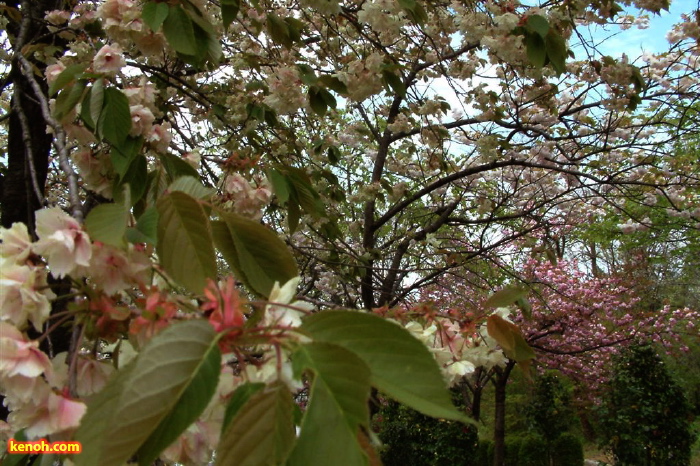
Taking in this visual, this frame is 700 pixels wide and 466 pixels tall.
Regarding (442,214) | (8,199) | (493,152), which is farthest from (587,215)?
(8,199)

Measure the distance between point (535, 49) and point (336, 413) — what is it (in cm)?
196

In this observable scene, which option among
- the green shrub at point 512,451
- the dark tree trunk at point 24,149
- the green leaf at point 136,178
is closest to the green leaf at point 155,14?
the green leaf at point 136,178

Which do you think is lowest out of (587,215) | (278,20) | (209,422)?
(209,422)

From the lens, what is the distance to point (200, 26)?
132cm

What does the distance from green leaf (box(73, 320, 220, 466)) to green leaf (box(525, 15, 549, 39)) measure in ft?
6.20

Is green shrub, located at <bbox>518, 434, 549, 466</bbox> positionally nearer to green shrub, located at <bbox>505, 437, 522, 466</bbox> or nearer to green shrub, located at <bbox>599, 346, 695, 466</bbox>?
green shrub, located at <bbox>505, 437, 522, 466</bbox>

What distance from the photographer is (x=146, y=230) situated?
0.65 metres

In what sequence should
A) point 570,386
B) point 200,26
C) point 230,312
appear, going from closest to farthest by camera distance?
point 230,312
point 200,26
point 570,386

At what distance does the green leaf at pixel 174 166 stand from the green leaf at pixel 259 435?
0.86 m

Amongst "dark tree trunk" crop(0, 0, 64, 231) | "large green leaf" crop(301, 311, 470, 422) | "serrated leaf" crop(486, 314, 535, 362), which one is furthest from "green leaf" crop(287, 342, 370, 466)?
"dark tree trunk" crop(0, 0, 64, 231)

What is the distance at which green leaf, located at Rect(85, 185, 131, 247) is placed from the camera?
581mm

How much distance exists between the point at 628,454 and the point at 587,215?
3104mm

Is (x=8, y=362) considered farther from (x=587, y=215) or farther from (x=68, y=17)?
(x=587, y=215)

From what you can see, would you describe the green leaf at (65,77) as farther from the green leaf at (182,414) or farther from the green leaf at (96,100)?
the green leaf at (182,414)
